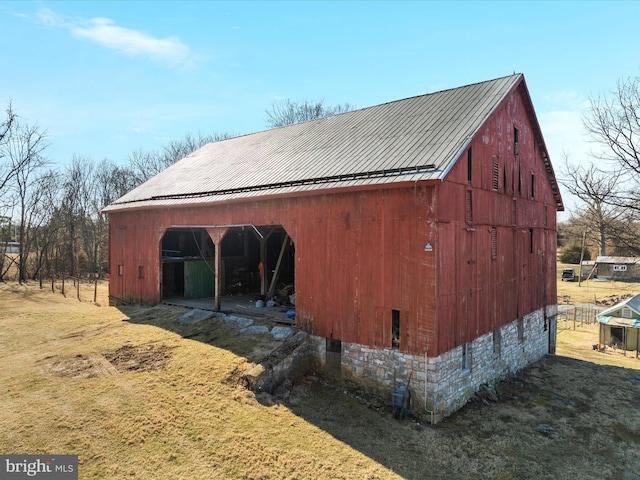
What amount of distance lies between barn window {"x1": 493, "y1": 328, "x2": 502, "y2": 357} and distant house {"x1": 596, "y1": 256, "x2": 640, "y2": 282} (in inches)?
1703

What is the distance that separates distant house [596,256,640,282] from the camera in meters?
48.0

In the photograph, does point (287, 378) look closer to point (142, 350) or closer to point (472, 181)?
point (142, 350)

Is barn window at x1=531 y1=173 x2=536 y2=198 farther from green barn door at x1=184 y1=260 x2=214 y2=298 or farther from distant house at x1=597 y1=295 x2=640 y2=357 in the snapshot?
green barn door at x1=184 y1=260 x2=214 y2=298

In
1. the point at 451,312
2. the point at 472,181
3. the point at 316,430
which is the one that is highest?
the point at 472,181

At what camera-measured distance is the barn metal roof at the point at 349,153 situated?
1130cm

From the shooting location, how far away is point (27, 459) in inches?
281

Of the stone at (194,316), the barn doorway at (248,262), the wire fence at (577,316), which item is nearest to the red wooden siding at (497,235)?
the stone at (194,316)

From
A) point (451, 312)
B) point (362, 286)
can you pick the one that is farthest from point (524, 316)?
point (362, 286)

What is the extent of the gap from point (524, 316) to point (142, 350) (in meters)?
13.8

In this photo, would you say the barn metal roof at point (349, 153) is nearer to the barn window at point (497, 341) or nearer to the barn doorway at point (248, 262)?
the barn doorway at point (248, 262)

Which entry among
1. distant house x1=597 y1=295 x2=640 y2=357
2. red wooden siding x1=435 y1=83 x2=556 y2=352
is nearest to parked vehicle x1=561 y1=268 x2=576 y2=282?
distant house x1=597 y1=295 x2=640 y2=357

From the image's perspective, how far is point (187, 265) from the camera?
60.4 feet

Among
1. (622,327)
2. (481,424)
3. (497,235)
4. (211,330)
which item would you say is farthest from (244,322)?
(622,327)

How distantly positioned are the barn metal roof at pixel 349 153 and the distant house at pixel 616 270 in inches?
1543
